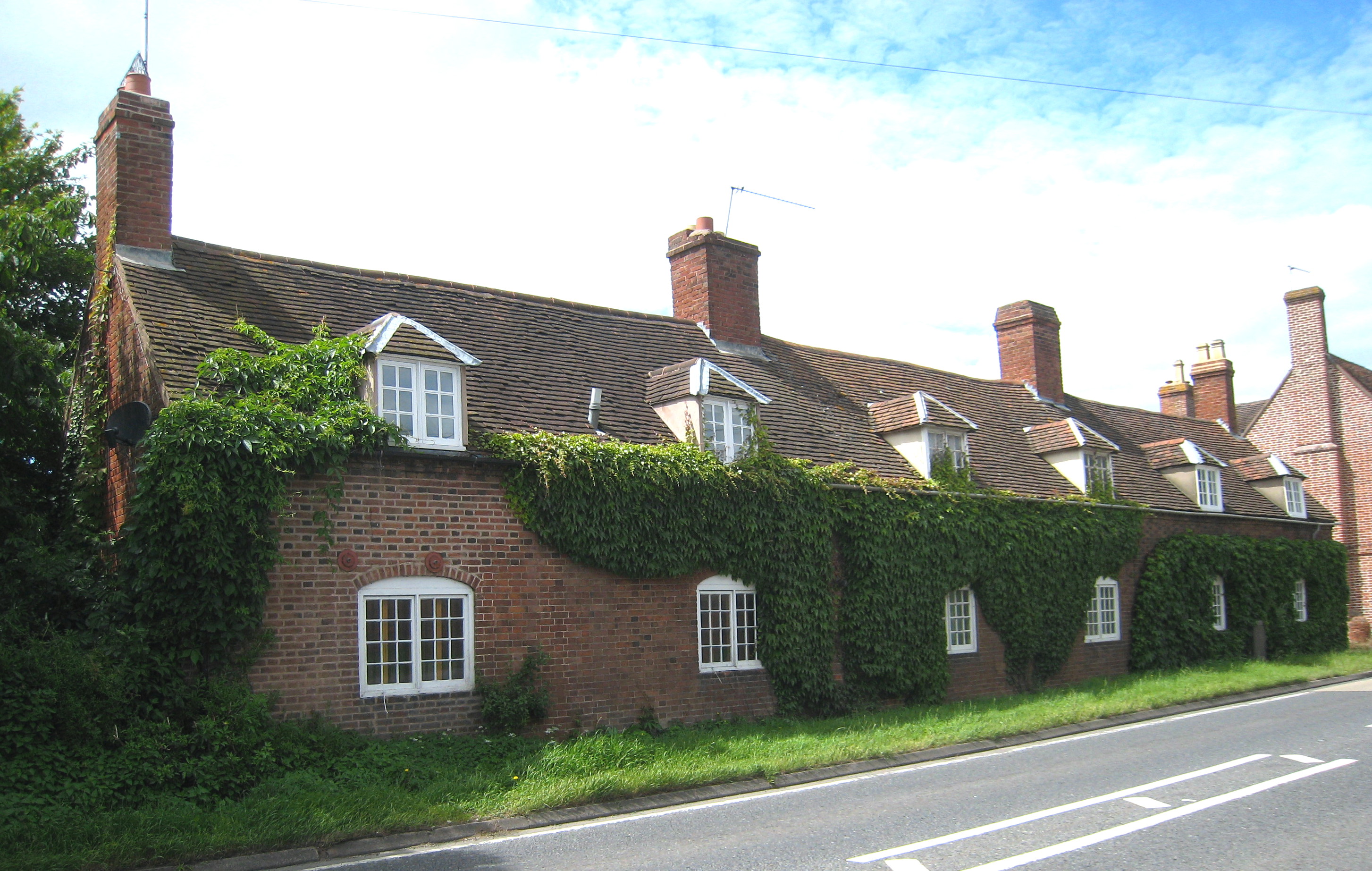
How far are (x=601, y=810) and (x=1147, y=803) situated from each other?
5.45 meters

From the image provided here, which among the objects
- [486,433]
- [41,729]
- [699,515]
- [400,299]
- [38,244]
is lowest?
[41,729]

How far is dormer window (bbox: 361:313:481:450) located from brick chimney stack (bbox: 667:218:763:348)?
835 centimetres

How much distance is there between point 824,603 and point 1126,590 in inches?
428

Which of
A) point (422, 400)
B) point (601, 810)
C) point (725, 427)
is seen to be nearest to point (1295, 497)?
point (725, 427)

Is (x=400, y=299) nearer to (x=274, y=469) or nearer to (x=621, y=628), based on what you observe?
(x=274, y=469)

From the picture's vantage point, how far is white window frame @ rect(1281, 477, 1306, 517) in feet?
102

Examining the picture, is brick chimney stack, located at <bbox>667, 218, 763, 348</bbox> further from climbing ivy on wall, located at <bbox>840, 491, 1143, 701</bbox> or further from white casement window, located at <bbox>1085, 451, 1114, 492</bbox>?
white casement window, located at <bbox>1085, 451, 1114, 492</bbox>

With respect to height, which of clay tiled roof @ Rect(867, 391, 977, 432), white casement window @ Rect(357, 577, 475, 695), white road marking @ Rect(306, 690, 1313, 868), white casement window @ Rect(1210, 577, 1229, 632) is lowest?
white road marking @ Rect(306, 690, 1313, 868)

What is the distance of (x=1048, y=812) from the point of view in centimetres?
991

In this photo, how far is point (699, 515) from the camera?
15.6 meters

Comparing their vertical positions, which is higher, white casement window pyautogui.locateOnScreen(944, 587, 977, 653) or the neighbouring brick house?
the neighbouring brick house

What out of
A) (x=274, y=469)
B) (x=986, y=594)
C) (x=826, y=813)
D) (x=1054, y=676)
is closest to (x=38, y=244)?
(x=274, y=469)

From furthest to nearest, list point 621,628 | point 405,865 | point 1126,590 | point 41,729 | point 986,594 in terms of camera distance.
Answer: point 1126,590 < point 986,594 < point 621,628 < point 41,729 < point 405,865

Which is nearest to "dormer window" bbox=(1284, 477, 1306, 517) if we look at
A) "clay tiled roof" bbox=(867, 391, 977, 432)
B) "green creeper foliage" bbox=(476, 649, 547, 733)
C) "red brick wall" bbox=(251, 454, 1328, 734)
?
"clay tiled roof" bbox=(867, 391, 977, 432)
